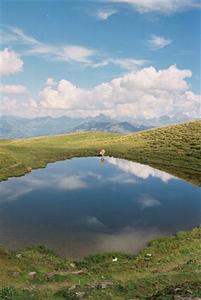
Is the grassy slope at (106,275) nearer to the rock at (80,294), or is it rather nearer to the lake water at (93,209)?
the rock at (80,294)

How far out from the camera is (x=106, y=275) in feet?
116

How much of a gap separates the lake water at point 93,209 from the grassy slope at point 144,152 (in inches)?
242

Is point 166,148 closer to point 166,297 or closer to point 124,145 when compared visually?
point 124,145

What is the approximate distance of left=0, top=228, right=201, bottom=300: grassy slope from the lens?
28.5 m

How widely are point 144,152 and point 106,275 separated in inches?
4063

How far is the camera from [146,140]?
163875 millimetres

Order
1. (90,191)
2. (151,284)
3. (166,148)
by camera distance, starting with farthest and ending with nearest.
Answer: (166,148)
(90,191)
(151,284)

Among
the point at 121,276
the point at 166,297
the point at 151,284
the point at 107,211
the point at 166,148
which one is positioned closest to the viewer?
the point at 166,297

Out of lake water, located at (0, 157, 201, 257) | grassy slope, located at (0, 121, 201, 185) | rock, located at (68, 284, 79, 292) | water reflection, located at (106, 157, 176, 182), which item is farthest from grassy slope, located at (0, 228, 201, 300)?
water reflection, located at (106, 157, 176, 182)

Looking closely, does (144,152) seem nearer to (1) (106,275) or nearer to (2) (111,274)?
(2) (111,274)

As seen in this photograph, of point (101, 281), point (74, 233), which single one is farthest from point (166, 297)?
point (74, 233)

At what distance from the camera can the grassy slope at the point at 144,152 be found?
103181 millimetres

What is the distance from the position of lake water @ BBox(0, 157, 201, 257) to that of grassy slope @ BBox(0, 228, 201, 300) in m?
3.72

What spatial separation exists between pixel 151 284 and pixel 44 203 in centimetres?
3775
